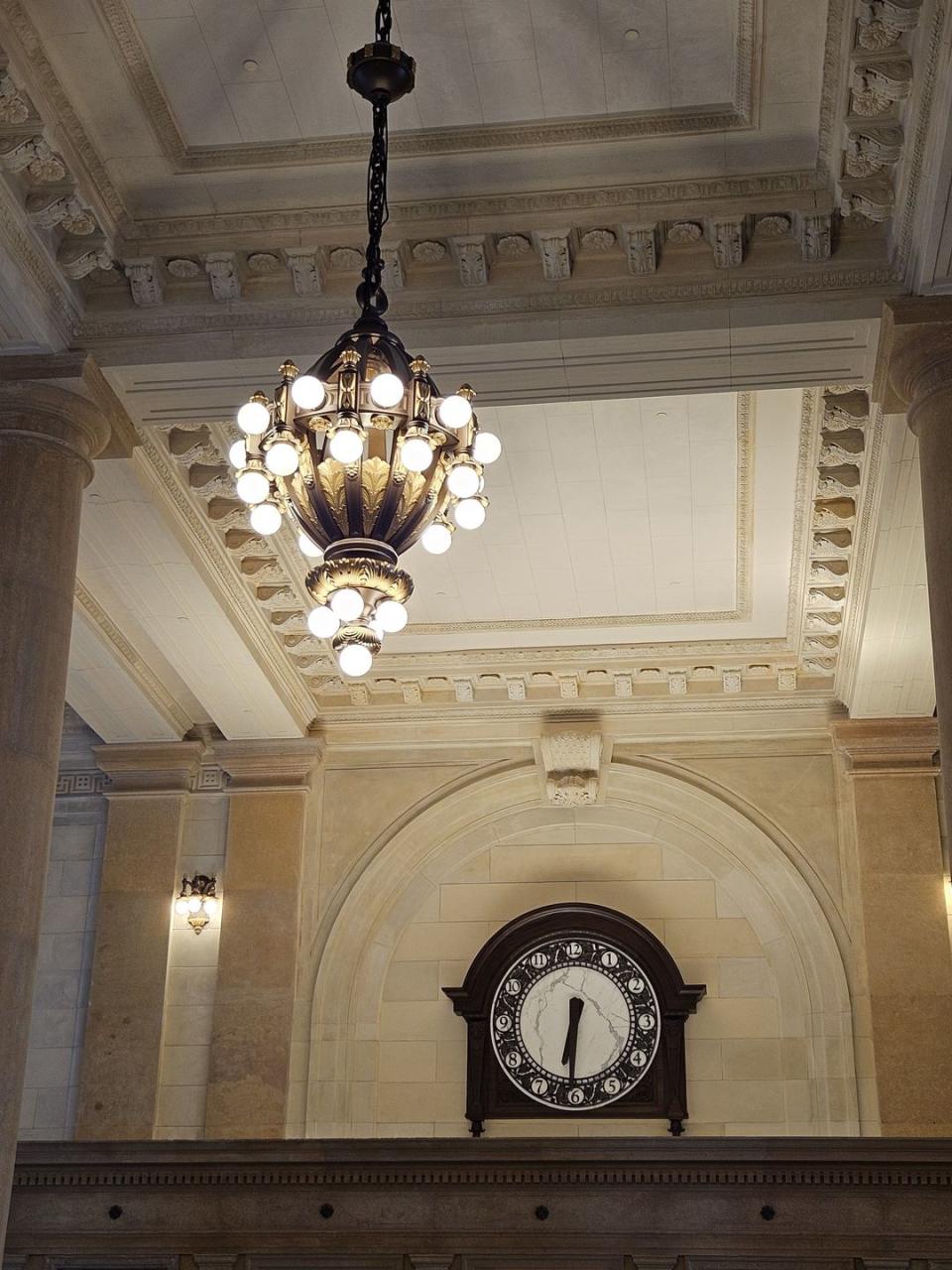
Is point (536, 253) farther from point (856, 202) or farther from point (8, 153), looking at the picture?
point (8, 153)

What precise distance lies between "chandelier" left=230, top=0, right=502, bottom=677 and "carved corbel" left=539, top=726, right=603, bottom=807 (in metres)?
6.65

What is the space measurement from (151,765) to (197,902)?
125cm

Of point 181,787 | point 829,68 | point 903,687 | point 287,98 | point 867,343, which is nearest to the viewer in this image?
point 829,68

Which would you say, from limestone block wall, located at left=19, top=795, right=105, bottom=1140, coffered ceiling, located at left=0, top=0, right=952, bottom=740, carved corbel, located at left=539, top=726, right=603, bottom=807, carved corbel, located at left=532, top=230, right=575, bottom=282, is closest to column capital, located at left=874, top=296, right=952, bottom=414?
coffered ceiling, located at left=0, top=0, right=952, bottom=740

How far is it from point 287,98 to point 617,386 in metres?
2.15

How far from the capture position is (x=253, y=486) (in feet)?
17.2

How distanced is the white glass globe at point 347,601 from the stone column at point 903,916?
722 centimetres

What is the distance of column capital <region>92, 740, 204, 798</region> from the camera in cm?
1227

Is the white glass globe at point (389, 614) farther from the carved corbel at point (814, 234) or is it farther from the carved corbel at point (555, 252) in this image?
the carved corbel at point (814, 234)

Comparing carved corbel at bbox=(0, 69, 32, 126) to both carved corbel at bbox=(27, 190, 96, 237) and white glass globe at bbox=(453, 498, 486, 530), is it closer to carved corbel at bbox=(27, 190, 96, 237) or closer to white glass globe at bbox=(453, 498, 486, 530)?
carved corbel at bbox=(27, 190, 96, 237)

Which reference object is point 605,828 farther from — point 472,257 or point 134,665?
point 472,257

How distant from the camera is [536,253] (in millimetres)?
7438

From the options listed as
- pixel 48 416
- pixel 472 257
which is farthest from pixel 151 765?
pixel 472 257


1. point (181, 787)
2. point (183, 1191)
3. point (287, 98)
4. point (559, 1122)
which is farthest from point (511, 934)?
point (287, 98)
